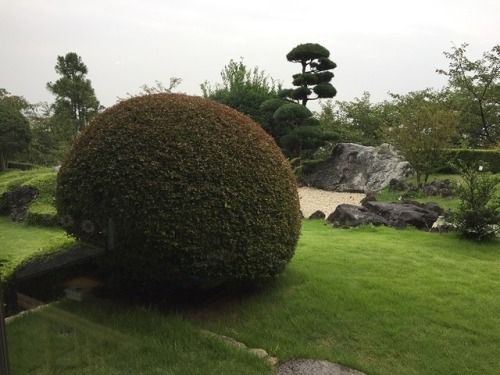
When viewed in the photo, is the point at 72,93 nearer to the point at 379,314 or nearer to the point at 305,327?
the point at 305,327

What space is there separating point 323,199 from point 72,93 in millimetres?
10496

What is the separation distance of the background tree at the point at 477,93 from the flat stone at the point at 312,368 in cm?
958

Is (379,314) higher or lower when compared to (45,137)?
lower

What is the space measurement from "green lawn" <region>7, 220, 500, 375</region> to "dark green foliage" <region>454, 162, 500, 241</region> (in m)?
1.45

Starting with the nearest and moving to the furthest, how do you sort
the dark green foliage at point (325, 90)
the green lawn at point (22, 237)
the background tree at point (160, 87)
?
the green lawn at point (22, 237)
the background tree at point (160, 87)
the dark green foliage at point (325, 90)

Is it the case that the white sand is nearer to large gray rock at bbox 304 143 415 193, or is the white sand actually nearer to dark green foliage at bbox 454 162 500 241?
large gray rock at bbox 304 143 415 193

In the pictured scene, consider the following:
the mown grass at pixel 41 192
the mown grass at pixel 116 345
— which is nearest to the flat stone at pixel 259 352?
the mown grass at pixel 116 345

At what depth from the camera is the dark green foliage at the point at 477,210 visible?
5828 mm

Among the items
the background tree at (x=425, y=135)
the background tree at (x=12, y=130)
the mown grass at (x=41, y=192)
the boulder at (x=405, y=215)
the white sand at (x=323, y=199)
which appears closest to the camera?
the background tree at (x=12, y=130)

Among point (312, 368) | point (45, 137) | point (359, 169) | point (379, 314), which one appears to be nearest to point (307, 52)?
point (359, 169)

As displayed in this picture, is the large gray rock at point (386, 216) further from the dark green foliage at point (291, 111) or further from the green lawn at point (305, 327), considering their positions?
the dark green foliage at point (291, 111)

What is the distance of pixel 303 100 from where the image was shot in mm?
14609

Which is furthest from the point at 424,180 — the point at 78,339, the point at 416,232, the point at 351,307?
the point at 78,339

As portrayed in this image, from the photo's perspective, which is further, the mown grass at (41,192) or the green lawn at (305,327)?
the mown grass at (41,192)
